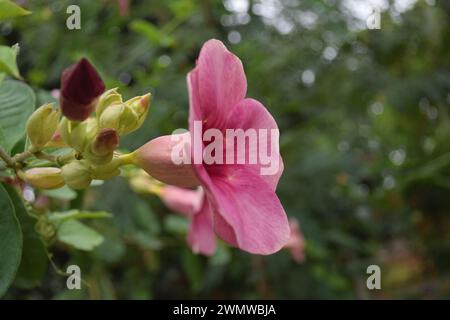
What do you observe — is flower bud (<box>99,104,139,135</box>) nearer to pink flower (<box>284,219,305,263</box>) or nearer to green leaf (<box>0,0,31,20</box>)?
green leaf (<box>0,0,31,20</box>)

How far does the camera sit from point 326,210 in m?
1.88

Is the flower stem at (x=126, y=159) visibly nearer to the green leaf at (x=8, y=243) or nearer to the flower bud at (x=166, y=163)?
the flower bud at (x=166, y=163)

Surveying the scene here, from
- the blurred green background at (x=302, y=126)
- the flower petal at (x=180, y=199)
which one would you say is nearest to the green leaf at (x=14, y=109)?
the blurred green background at (x=302, y=126)

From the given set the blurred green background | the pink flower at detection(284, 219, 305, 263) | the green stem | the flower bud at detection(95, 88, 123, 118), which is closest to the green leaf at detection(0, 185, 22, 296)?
the green stem

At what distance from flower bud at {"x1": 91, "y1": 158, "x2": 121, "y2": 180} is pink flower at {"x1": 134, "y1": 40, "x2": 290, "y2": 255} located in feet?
0.10

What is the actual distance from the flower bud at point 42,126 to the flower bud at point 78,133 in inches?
0.6

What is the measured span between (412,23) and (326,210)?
78 cm

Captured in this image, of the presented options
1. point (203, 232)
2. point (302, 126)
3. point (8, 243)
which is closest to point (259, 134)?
point (8, 243)

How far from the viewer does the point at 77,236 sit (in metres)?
0.83

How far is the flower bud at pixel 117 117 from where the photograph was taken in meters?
0.55

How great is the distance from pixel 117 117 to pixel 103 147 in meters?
0.04

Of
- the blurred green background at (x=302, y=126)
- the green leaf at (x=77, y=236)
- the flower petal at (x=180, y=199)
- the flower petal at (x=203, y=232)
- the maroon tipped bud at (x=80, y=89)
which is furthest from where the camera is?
the blurred green background at (x=302, y=126)

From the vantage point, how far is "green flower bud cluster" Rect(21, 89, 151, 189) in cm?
55
